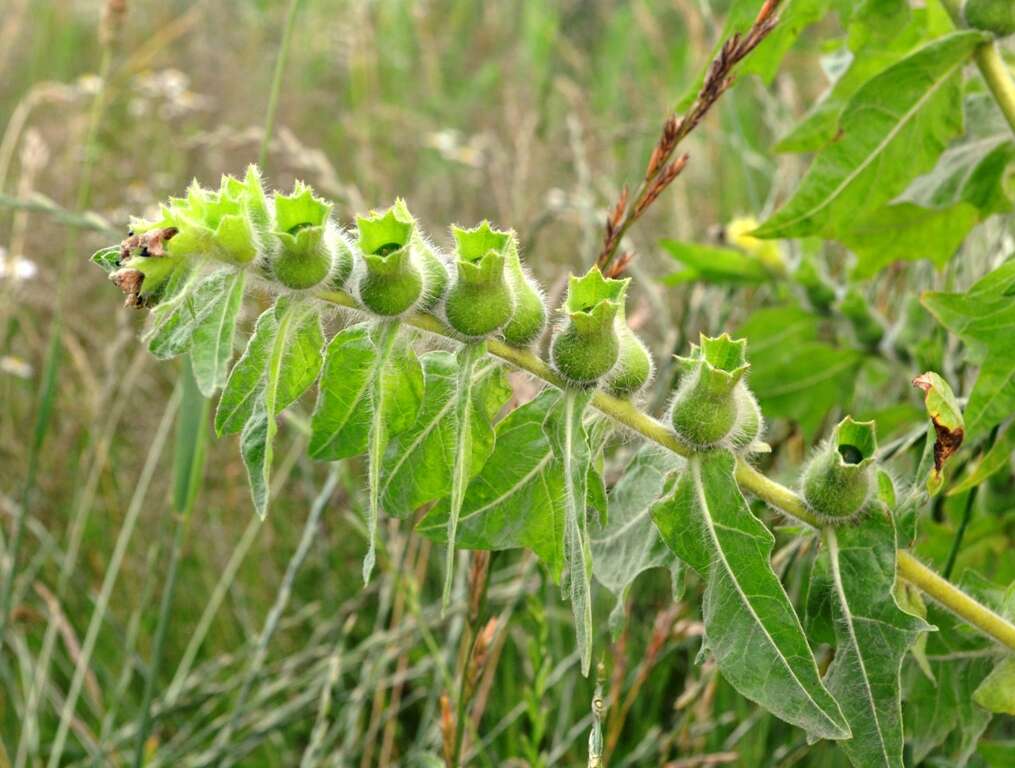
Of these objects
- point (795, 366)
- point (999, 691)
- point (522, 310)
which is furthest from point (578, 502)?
point (795, 366)

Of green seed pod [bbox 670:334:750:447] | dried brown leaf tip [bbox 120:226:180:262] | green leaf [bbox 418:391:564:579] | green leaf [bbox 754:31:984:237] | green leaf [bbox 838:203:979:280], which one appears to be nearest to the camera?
dried brown leaf tip [bbox 120:226:180:262]

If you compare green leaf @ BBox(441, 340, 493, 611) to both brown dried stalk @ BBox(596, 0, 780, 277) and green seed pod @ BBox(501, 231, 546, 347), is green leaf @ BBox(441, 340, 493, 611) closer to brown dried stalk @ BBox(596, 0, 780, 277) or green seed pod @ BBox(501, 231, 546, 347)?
green seed pod @ BBox(501, 231, 546, 347)

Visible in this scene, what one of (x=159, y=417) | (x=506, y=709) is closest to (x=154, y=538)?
(x=159, y=417)

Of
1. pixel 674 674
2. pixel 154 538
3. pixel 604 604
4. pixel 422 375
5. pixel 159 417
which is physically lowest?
pixel 674 674

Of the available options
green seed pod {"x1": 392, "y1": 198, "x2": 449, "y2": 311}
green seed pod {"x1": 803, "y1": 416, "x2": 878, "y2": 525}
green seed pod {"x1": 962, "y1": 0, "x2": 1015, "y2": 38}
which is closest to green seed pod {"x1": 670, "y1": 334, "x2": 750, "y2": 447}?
green seed pod {"x1": 803, "y1": 416, "x2": 878, "y2": 525}

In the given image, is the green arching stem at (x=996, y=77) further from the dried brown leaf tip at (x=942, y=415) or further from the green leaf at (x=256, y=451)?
the green leaf at (x=256, y=451)

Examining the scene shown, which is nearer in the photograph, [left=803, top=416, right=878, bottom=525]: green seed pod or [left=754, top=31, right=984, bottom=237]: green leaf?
[left=803, top=416, right=878, bottom=525]: green seed pod

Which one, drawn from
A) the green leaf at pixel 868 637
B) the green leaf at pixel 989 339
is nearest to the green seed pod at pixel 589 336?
the green leaf at pixel 868 637

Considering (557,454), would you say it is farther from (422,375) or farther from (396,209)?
(396,209)
